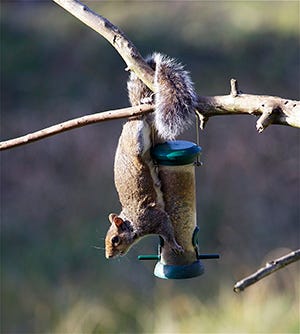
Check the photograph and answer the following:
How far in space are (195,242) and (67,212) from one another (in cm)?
550

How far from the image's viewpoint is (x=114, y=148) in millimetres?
8438

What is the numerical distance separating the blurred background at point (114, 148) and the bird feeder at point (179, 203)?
3.50 meters

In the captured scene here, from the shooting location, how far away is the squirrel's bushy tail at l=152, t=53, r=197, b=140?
188 centimetres

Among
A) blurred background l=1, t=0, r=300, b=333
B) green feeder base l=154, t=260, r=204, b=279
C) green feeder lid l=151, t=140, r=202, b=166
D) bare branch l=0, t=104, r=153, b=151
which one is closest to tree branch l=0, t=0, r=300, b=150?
bare branch l=0, t=104, r=153, b=151

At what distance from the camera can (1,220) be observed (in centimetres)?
765

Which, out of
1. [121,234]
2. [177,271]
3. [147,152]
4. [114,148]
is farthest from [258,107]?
[114,148]

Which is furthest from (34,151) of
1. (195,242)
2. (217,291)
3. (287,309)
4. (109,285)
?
(195,242)

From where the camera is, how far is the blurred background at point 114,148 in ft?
20.9

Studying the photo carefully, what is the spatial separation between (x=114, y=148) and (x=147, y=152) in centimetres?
635

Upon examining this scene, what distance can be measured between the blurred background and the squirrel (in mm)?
3702

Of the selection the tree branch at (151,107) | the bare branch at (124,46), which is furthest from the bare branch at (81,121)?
the bare branch at (124,46)

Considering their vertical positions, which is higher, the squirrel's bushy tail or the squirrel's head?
the squirrel's bushy tail

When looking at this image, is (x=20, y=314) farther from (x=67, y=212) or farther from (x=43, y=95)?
(x=43, y=95)

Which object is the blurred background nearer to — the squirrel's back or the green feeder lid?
the green feeder lid
